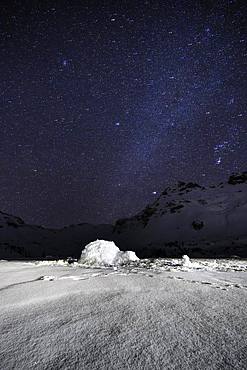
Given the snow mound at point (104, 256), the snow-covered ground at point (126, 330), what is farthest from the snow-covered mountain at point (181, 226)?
the snow-covered ground at point (126, 330)

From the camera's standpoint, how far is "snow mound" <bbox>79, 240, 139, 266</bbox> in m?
7.11

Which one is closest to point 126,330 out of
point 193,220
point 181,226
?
point 181,226

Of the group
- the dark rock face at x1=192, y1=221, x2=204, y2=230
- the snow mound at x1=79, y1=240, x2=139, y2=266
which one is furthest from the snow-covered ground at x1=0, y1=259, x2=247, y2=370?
the dark rock face at x1=192, y1=221, x2=204, y2=230

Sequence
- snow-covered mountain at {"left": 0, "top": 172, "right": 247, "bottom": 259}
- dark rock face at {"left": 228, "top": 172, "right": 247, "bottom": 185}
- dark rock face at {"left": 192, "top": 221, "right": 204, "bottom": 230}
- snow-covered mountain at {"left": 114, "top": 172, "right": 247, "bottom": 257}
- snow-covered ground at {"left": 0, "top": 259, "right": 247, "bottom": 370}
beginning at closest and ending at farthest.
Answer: snow-covered ground at {"left": 0, "top": 259, "right": 247, "bottom": 370} < snow-covered mountain at {"left": 0, "top": 172, "right": 247, "bottom": 259} < snow-covered mountain at {"left": 114, "top": 172, "right": 247, "bottom": 257} < dark rock face at {"left": 192, "top": 221, "right": 204, "bottom": 230} < dark rock face at {"left": 228, "top": 172, "right": 247, "bottom": 185}

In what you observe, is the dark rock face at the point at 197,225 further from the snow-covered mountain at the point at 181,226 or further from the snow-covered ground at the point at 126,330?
the snow-covered ground at the point at 126,330

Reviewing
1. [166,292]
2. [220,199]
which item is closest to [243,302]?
[166,292]

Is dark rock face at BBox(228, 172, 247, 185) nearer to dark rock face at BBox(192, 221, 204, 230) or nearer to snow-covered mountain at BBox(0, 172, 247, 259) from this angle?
snow-covered mountain at BBox(0, 172, 247, 259)

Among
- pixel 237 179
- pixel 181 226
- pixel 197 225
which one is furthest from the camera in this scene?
pixel 237 179

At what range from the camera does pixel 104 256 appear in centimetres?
722

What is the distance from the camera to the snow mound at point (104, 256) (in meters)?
7.11

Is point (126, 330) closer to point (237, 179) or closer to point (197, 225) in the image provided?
point (197, 225)

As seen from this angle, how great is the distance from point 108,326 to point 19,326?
627mm

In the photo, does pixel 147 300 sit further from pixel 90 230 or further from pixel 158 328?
pixel 90 230

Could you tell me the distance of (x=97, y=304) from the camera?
2.04 m
